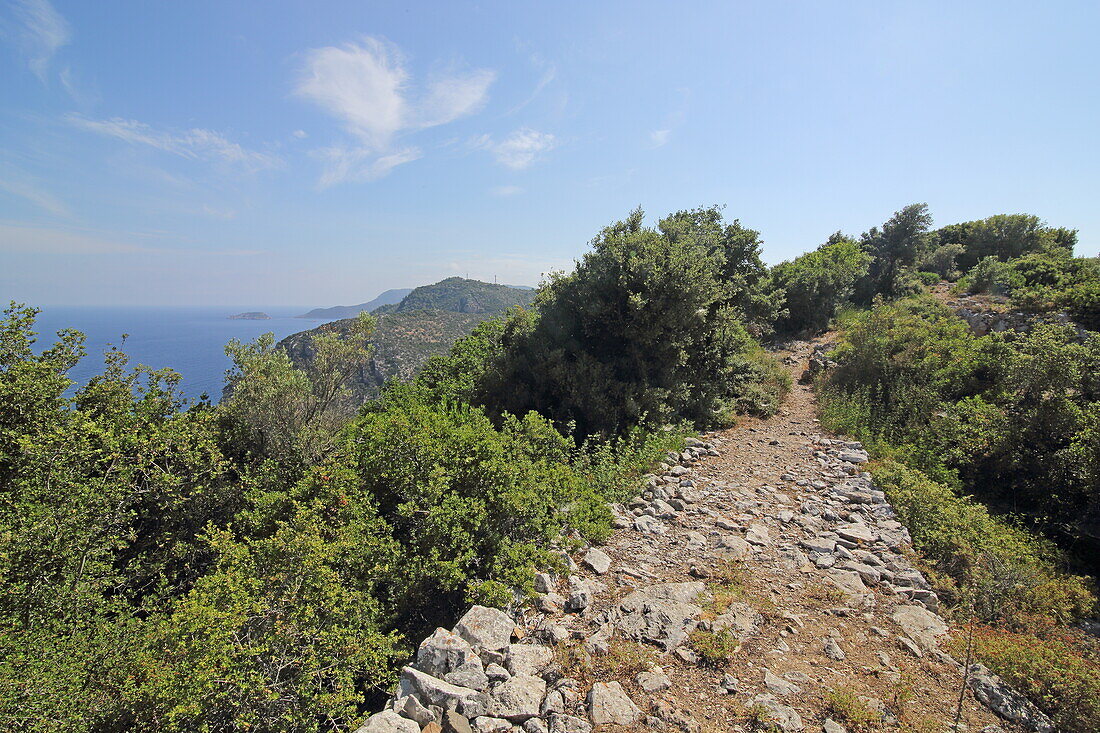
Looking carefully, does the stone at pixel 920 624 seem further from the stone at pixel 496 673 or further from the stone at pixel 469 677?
the stone at pixel 469 677

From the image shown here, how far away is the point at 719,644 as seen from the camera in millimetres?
4219

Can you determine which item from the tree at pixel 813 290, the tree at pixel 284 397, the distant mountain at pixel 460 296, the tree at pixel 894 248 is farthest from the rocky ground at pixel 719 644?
the distant mountain at pixel 460 296

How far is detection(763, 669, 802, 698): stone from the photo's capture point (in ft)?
12.3

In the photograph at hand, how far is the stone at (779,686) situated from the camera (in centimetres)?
375

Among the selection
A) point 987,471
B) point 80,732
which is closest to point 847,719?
point 80,732

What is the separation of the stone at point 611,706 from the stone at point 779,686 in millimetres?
1237

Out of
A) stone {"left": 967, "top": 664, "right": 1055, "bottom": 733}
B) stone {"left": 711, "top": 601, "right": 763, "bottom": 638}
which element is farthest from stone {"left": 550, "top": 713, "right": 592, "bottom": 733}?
stone {"left": 967, "top": 664, "right": 1055, "bottom": 733}

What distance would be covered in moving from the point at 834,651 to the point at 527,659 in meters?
2.99

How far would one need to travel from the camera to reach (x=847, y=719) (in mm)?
3461

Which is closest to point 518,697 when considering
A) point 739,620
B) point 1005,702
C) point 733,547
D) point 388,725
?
point 388,725

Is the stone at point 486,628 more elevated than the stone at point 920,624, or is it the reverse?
the stone at point 486,628

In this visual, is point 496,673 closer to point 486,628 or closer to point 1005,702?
point 486,628

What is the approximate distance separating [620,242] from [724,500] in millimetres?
6776

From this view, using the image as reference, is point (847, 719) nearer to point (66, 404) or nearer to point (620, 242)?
point (620, 242)
